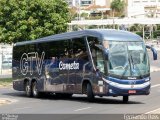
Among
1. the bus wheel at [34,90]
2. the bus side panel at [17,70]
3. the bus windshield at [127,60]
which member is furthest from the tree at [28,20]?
the bus windshield at [127,60]

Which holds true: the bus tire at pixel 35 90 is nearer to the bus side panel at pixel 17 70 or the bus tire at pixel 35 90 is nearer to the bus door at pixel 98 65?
the bus side panel at pixel 17 70

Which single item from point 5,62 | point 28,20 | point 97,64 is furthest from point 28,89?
point 5,62

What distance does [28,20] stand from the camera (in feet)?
147

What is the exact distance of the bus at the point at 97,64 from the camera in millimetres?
Answer: 23906

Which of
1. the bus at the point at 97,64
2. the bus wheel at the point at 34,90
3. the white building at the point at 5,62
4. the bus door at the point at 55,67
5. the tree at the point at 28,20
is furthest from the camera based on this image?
the white building at the point at 5,62

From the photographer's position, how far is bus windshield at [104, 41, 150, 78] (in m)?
23.9

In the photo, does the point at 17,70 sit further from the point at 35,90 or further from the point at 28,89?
the point at 35,90

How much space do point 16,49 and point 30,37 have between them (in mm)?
10462

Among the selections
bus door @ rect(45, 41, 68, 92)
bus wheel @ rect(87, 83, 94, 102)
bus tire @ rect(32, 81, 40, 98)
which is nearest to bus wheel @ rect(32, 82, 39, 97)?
bus tire @ rect(32, 81, 40, 98)

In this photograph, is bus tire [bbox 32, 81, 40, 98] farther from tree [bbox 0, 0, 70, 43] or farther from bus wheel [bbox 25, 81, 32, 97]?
tree [bbox 0, 0, 70, 43]

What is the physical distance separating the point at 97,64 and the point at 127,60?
126 centimetres

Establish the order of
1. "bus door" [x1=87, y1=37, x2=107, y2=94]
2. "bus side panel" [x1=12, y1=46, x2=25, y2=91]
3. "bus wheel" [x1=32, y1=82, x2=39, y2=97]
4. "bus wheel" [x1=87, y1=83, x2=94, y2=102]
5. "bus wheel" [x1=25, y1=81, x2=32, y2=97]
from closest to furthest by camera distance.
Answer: "bus door" [x1=87, y1=37, x2=107, y2=94] → "bus wheel" [x1=87, y1=83, x2=94, y2=102] → "bus wheel" [x1=32, y1=82, x2=39, y2=97] → "bus wheel" [x1=25, y1=81, x2=32, y2=97] → "bus side panel" [x1=12, y1=46, x2=25, y2=91]

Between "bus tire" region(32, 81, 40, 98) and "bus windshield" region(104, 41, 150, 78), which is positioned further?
"bus tire" region(32, 81, 40, 98)

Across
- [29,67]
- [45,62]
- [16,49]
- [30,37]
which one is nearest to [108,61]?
[45,62]
